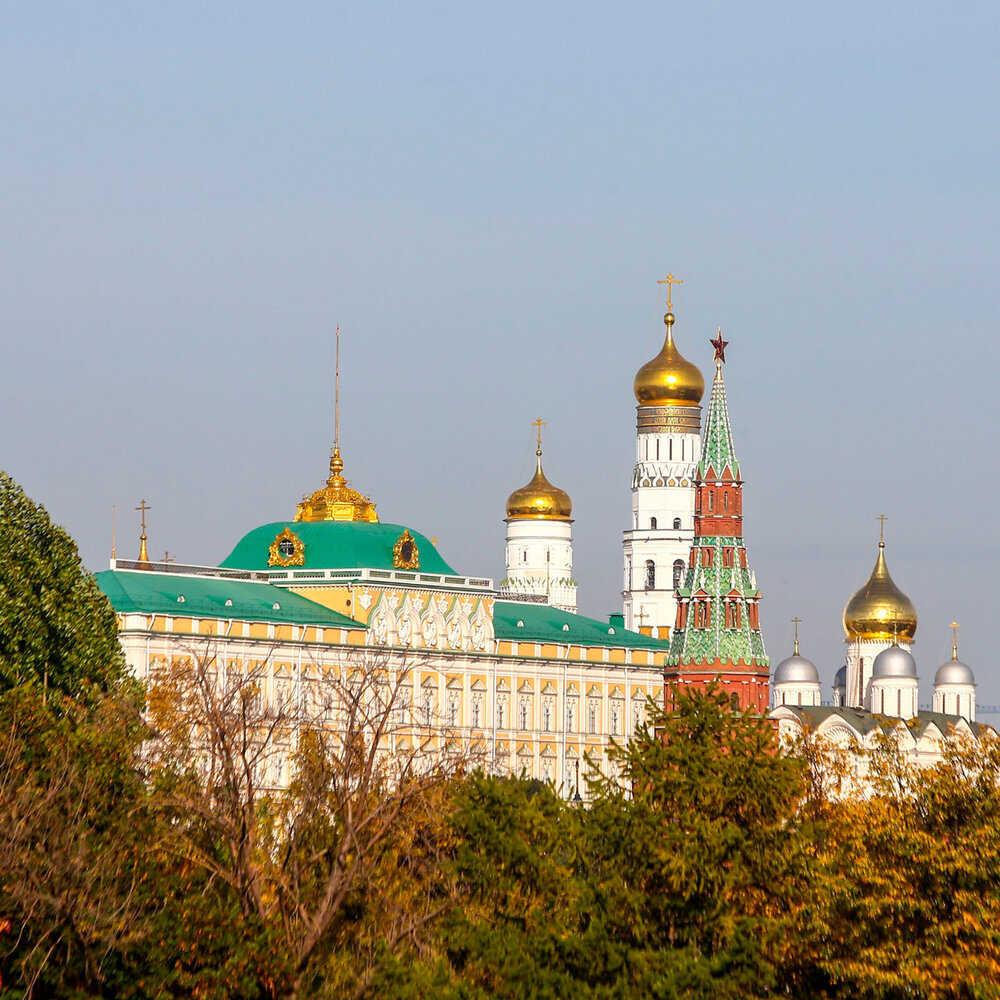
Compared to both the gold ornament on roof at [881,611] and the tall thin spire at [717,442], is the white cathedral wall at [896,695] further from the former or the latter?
the tall thin spire at [717,442]

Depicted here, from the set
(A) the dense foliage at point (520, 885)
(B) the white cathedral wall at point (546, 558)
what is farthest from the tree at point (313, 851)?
(B) the white cathedral wall at point (546, 558)

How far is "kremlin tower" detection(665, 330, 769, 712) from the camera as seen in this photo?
140m

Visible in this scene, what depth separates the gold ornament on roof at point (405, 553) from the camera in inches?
5778

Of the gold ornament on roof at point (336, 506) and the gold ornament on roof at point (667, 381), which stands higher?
the gold ornament on roof at point (667, 381)

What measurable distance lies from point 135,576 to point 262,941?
8241 cm

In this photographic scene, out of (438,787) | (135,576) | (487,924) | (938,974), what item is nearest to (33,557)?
(438,787)

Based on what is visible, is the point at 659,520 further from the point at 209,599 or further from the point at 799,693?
the point at 209,599

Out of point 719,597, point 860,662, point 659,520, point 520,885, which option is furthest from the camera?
point 860,662

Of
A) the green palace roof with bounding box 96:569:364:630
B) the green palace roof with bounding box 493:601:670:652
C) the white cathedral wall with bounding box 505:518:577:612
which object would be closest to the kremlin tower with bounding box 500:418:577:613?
the white cathedral wall with bounding box 505:518:577:612

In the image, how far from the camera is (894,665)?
180875 mm

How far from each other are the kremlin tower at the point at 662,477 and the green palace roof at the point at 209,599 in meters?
43.7

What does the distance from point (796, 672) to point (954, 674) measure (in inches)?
557

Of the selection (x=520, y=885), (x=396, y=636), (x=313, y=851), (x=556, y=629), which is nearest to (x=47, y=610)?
(x=313, y=851)

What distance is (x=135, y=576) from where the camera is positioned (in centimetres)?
13700
